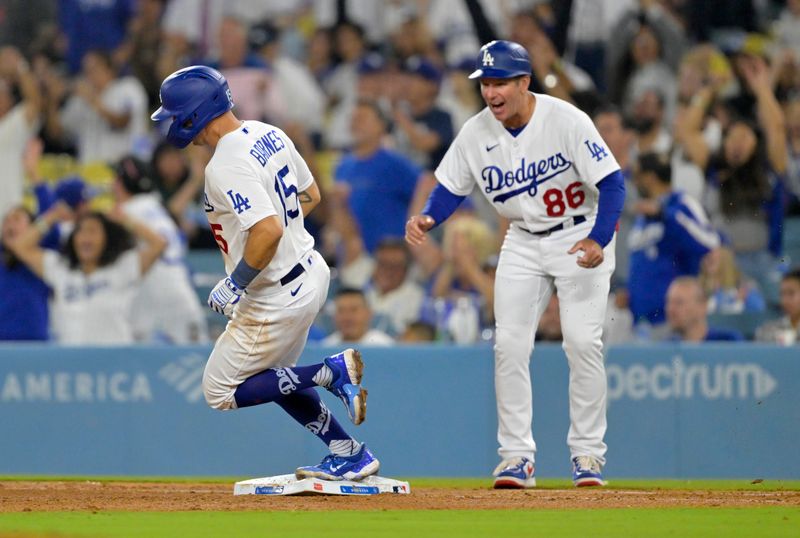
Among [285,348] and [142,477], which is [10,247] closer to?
[142,477]

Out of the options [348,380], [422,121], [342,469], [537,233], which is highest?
[422,121]

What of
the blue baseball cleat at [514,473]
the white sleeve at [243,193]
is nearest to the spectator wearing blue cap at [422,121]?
the blue baseball cleat at [514,473]

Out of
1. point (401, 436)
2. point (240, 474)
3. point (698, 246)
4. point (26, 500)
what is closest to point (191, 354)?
point (240, 474)

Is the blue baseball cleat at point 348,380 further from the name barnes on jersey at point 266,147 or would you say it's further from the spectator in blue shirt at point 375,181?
the spectator in blue shirt at point 375,181

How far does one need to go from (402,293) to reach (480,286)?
26.8 inches

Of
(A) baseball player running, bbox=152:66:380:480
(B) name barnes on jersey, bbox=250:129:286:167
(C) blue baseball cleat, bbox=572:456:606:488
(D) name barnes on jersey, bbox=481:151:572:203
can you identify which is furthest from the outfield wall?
(B) name barnes on jersey, bbox=250:129:286:167

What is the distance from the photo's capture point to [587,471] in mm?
7621

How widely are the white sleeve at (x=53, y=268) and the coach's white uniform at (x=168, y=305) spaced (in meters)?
0.67

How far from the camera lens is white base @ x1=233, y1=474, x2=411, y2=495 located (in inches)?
277

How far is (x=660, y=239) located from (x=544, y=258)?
372 centimetres

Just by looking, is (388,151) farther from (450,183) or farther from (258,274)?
(258,274)

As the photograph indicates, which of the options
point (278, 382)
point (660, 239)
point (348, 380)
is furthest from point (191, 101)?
point (660, 239)

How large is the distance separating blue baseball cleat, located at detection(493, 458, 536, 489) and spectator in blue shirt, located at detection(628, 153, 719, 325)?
12.0ft

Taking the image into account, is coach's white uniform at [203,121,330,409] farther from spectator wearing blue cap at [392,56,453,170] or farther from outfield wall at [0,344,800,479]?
spectator wearing blue cap at [392,56,453,170]
